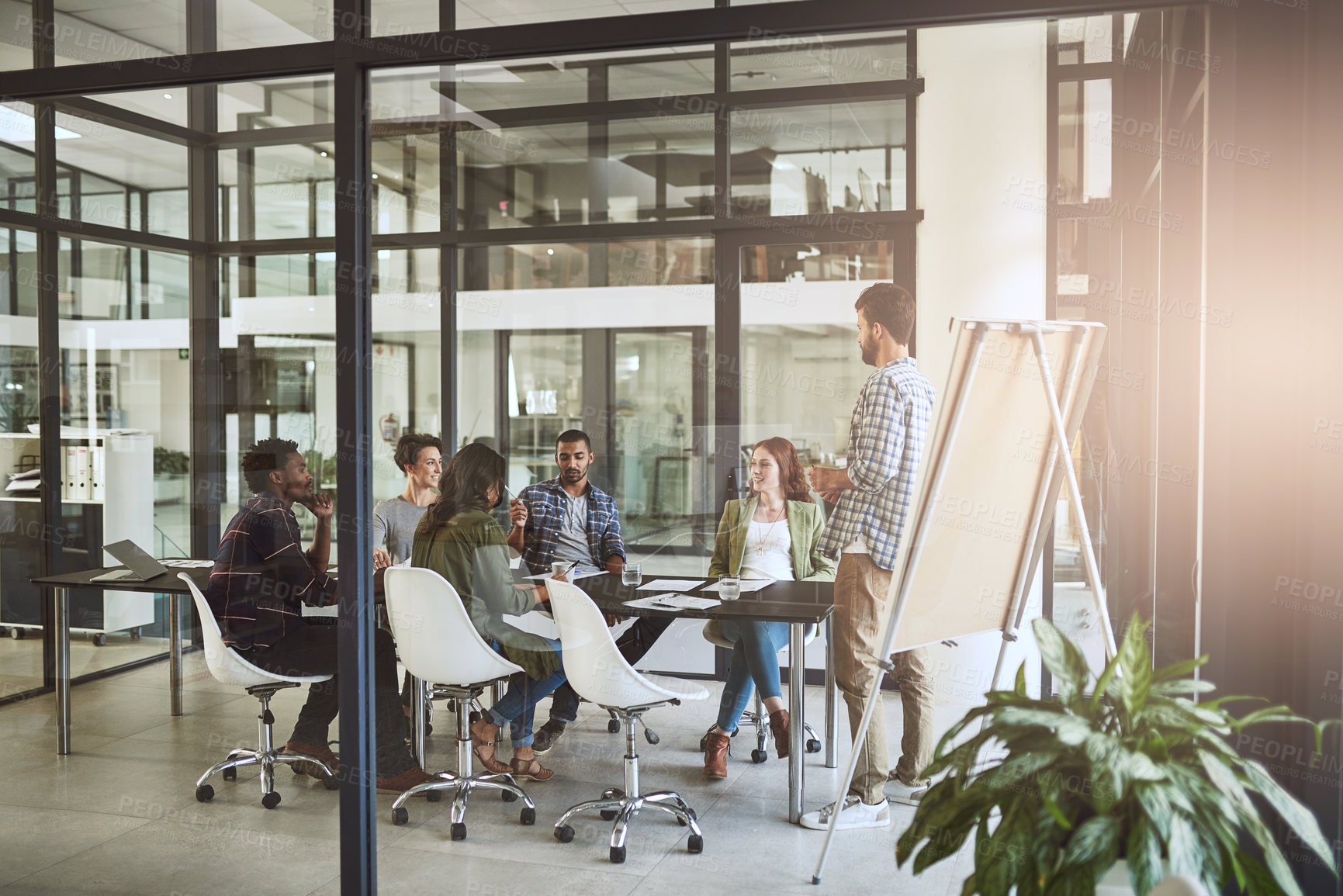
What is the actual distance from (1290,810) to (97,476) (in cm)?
374

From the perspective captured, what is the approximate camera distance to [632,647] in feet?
12.0

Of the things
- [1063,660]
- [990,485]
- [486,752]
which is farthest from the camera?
[486,752]

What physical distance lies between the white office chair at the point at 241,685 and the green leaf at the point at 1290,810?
2.72 metres

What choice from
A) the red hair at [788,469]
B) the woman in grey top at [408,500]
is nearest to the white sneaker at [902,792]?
the red hair at [788,469]

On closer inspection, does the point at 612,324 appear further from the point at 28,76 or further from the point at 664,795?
the point at 28,76

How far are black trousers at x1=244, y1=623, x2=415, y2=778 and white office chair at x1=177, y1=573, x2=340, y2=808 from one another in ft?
0.14

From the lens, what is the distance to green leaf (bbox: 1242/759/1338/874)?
71.4 inches

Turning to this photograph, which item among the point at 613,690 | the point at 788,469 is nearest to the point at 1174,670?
the point at 613,690

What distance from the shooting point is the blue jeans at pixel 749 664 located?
3877 millimetres

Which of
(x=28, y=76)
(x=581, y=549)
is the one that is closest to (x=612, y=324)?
(x=581, y=549)

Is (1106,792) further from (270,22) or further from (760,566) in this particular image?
(270,22)

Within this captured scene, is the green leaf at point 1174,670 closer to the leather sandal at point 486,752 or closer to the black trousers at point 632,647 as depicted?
the black trousers at point 632,647

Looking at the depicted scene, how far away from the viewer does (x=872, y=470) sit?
3291 mm

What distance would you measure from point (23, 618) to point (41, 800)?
81 cm
